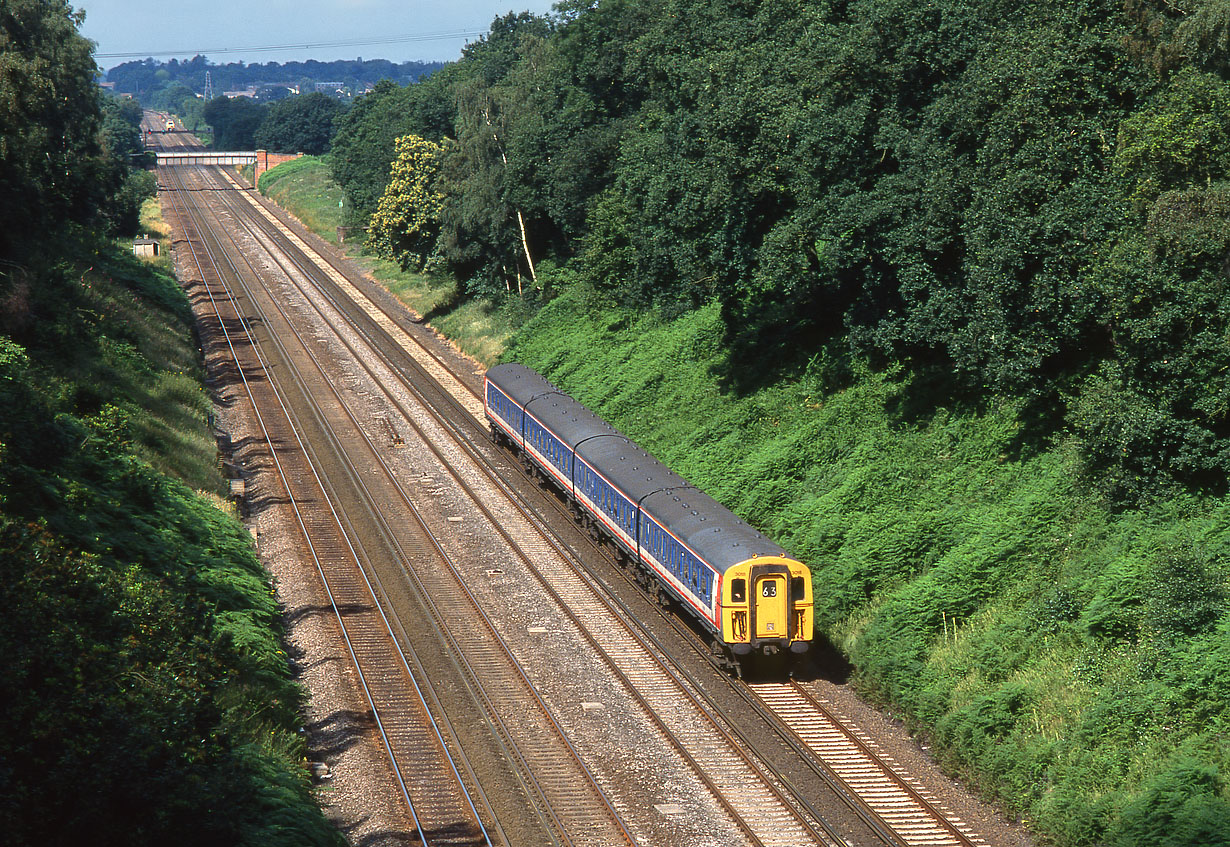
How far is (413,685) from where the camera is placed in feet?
87.6

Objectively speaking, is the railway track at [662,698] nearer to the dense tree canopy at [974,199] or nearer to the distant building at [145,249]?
the dense tree canopy at [974,199]

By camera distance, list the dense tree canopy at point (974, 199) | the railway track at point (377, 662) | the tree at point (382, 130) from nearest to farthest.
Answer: the railway track at point (377, 662) → the dense tree canopy at point (974, 199) → the tree at point (382, 130)

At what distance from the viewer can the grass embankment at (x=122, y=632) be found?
15844 millimetres

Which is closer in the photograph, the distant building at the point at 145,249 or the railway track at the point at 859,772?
the railway track at the point at 859,772

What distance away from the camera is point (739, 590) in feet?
84.2

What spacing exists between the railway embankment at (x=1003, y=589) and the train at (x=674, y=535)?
2565 mm

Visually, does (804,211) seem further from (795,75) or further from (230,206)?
(230,206)

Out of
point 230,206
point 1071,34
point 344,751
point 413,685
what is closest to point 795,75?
point 1071,34

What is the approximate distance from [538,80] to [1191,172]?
43.8 m

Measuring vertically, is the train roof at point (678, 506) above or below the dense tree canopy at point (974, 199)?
below

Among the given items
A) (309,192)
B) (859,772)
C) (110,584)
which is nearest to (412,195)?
(110,584)

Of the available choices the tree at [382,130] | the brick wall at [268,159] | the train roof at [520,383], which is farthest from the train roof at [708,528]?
the brick wall at [268,159]

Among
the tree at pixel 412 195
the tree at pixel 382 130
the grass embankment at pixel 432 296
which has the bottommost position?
the grass embankment at pixel 432 296

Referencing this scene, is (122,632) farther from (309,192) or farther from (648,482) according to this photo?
(309,192)
